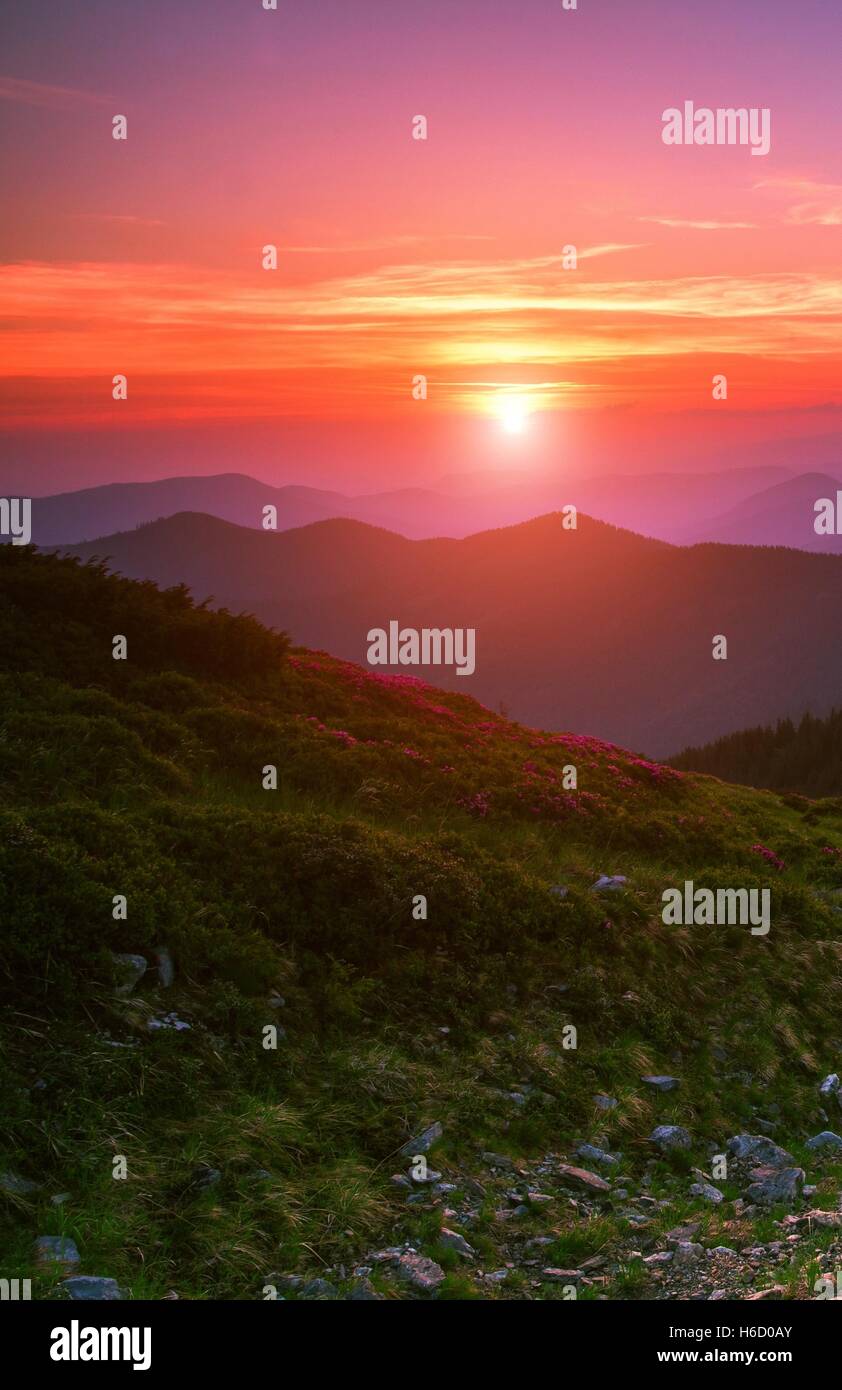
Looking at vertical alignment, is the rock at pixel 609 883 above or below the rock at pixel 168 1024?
above

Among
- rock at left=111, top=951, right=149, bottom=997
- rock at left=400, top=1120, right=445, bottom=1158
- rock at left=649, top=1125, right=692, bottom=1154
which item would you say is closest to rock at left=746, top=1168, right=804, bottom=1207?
rock at left=649, top=1125, right=692, bottom=1154

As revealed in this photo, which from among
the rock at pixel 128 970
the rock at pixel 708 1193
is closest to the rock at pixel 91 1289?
the rock at pixel 128 970

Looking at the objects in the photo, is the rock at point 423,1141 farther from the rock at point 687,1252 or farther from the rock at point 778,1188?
the rock at point 778,1188

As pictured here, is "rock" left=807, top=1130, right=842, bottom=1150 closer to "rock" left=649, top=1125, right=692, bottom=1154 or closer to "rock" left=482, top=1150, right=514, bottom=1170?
"rock" left=649, top=1125, right=692, bottom=1154

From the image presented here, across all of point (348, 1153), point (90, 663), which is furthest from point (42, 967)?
point (90, 663)

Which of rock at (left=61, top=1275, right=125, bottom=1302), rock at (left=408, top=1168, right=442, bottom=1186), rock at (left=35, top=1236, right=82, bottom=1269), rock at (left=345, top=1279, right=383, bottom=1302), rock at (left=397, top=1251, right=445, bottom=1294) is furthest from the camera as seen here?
rock at (left=408, top=1168, right=442, bottom=1186)

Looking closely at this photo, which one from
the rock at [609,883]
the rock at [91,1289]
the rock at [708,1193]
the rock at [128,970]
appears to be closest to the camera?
the rock at [91,1289]

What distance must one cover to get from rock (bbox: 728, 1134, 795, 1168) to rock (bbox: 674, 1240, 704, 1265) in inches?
75.4

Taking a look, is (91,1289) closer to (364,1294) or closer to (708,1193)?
(364,1294)

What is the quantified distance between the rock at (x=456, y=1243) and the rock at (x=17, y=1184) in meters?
2.93

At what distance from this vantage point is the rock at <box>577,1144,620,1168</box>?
359 inches

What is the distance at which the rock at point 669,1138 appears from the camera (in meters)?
9.48
